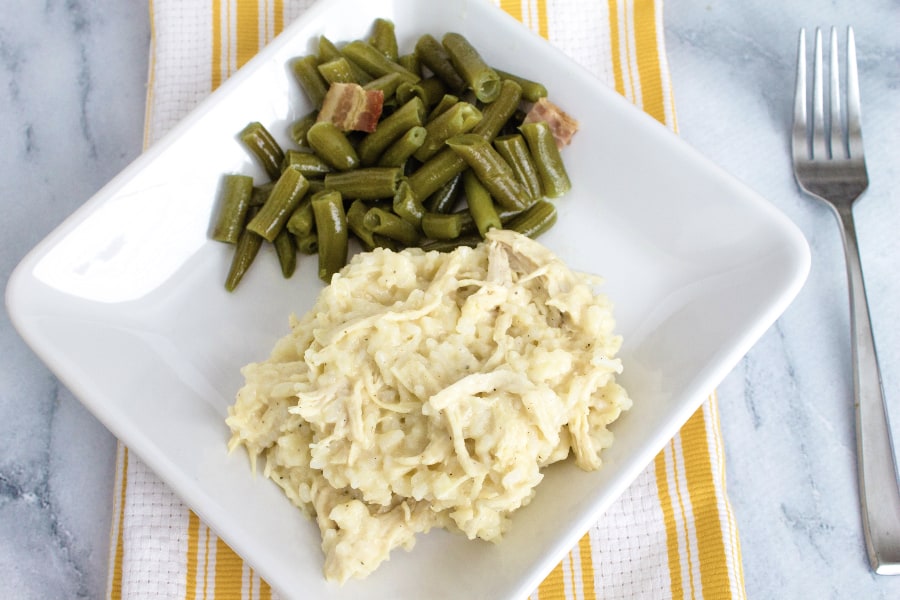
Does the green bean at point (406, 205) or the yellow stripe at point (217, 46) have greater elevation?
the yellow stripe at point (217, 46)

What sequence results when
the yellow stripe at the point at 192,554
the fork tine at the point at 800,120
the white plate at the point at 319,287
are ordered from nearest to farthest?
1. the white plate at the point at 319,287
2. the yellow stripe at the point at 192,554
3. the fork tine at the point at 800,120

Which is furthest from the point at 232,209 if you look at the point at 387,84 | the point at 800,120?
the point at 800,120

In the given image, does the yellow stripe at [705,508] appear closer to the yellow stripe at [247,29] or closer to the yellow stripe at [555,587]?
the yellow stripe at [555,587]

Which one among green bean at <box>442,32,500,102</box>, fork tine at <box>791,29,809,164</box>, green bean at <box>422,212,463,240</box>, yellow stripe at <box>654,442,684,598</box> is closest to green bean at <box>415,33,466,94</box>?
green bean at <box>442,32,500,102</box>

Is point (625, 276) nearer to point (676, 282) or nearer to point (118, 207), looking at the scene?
point (676, 282)

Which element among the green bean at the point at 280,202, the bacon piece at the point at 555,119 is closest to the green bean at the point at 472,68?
the bacon piece at the point at 555,119

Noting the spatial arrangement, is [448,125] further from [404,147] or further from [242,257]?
[242,257]
